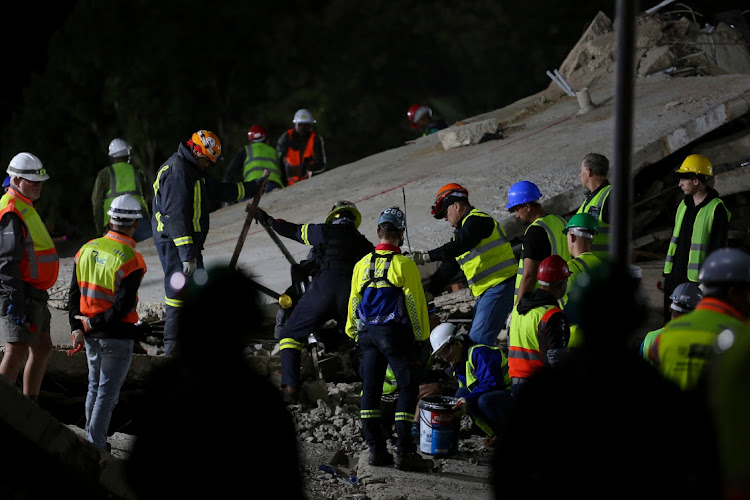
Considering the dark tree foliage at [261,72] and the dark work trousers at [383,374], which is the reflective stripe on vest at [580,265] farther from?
the dark tree foliage at [261,72]

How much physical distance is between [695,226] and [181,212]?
4140mm

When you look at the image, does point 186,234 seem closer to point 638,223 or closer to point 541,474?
point 638,223

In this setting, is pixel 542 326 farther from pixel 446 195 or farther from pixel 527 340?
pixel 446 195

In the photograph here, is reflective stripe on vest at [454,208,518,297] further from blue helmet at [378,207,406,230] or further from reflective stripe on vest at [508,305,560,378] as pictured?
reflective stripe on vest at [508,305,560,378]

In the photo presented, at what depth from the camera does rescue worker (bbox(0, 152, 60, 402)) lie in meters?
6.32

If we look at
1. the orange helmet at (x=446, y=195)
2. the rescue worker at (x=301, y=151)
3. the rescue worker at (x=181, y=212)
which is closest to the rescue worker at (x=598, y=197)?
the orange helmet at (x=446, y=195)

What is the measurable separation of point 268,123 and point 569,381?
632 inches

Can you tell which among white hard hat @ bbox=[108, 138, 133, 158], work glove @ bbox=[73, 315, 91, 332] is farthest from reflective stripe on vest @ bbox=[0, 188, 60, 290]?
white hard hat @ bbox=[108, 138, 133, 158]

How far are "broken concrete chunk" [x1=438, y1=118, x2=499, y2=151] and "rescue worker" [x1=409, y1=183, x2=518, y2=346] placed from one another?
204 inches

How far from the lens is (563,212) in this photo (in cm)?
943

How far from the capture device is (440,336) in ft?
23.4

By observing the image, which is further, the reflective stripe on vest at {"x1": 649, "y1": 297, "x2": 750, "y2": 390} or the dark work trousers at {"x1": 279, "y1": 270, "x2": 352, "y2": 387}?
the dark work trousers at {"x1": 279, "y1": 270, "x2": 352, "y2": 387}

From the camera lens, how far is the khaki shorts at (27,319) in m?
6.30

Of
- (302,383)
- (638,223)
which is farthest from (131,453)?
(638,223)
